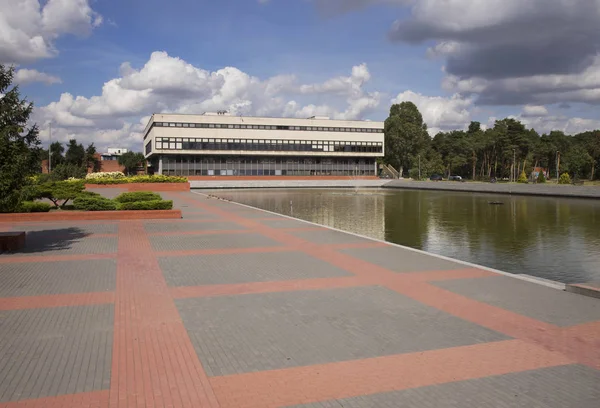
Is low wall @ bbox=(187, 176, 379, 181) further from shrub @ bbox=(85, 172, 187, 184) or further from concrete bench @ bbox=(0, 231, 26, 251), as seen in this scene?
concrete bench @ bbox=(0, 231, 26, 251)

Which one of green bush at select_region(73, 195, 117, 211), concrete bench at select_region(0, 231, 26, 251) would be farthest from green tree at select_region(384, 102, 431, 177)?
concrete bench at select_region(0, 231, 26, 251)

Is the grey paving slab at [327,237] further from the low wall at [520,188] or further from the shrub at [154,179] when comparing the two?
the shrub at [154,179]

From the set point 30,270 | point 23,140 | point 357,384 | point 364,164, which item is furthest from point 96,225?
point 364,164

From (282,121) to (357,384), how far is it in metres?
83.7

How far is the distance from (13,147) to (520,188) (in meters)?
57.0

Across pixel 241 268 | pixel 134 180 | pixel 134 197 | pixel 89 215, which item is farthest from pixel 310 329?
pixel 134 180

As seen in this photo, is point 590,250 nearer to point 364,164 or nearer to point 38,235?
point 38,235

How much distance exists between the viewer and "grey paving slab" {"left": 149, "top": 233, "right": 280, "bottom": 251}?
1653 cm

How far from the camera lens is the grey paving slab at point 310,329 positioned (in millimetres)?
6875

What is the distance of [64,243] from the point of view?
17000mm

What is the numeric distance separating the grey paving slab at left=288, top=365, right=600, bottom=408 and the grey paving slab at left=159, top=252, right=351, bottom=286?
6.15 m

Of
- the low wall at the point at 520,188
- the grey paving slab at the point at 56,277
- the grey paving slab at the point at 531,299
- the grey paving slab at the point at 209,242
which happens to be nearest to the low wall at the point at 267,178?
the low wall at the point at 520,188

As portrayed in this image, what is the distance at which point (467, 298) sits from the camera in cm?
999

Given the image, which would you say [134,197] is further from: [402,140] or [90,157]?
[90,157]
